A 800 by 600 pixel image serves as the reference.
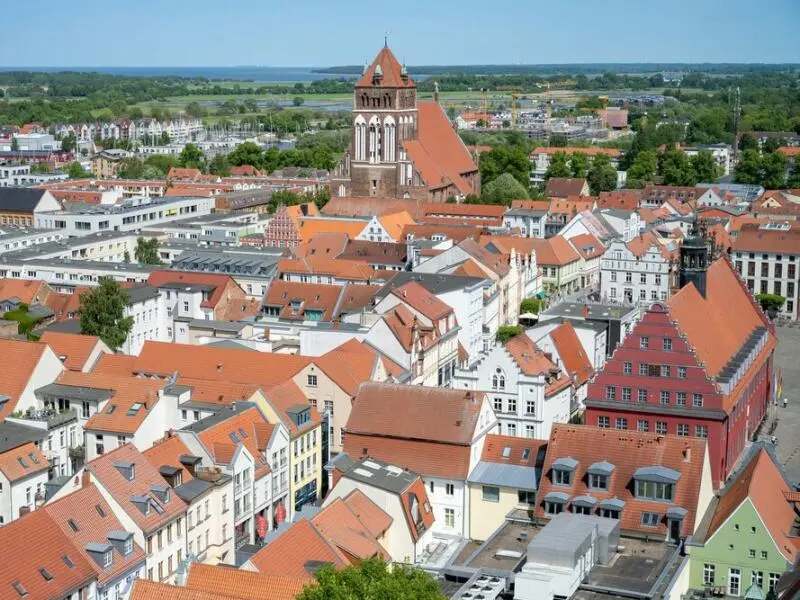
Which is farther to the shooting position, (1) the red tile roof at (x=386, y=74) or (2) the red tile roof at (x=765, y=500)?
(1) the red tile roof at (x=386, y=74)

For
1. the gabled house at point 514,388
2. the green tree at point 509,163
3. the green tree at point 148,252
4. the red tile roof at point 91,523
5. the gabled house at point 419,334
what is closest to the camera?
the red tile roof at point 91,523

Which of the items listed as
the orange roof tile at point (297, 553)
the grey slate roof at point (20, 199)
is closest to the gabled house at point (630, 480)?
the orange roof tile at point (297, 553)

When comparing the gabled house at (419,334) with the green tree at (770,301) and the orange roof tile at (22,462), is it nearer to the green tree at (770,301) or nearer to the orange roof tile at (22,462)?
the orange roof tile at (22,462)

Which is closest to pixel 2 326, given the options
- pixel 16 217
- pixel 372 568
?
pixel 372 568

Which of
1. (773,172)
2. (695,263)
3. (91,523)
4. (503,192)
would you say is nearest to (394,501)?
(91,523)

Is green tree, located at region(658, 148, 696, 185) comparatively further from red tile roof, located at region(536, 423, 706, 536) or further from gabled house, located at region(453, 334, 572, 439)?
red tile roof, located at region(536, 423, 706, 536)

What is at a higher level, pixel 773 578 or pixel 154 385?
pixel 154 385

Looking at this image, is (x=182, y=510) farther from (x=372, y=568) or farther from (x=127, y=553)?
(x=372, y=568)
